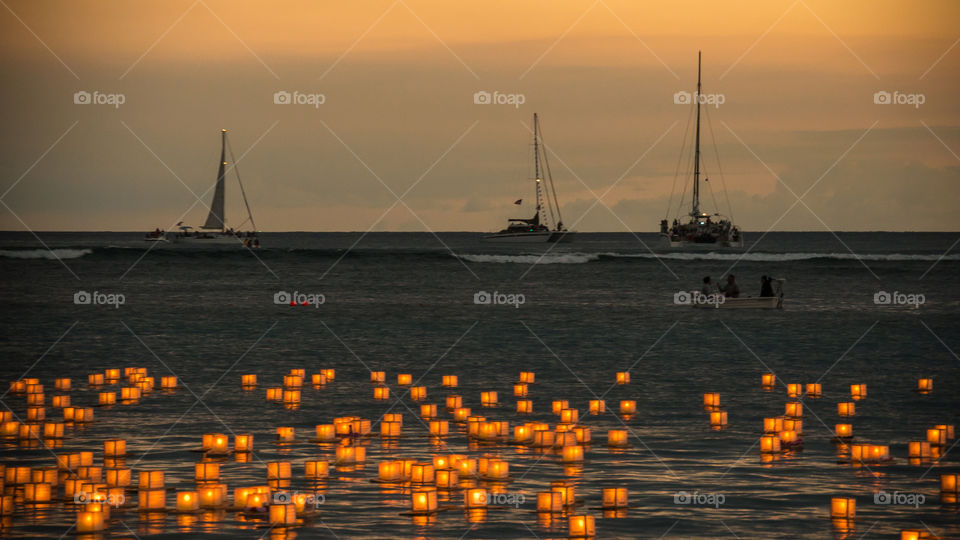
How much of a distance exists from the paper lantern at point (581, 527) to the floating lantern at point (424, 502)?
1977 mm

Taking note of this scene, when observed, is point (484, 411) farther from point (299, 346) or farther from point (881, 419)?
point (299, 346)

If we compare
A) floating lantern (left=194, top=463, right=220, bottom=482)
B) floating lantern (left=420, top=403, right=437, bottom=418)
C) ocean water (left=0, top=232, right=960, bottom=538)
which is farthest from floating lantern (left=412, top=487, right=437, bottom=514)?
floating lantern (left=420, top=403, right=437, bottom=418)

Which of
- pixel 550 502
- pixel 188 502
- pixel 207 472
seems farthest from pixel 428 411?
pixel 188 502

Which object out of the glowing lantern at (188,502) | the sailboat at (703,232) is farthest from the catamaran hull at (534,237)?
the glowing lantern at (188,502)

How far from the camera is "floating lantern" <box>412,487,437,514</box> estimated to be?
46.0 feet

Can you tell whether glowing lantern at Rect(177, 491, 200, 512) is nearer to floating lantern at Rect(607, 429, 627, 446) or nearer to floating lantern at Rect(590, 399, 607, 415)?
floating lantern at Rect(607, 429, 627, 446)

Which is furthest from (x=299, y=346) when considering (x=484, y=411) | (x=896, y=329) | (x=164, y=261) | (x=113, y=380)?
(x=164, y=261)

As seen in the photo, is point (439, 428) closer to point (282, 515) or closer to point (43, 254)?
point (282, 515)

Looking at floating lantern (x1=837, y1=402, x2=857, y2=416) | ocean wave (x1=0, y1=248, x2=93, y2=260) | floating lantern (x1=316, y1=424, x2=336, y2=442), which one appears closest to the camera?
floating lantern (x1=316, y1=424, x2=336, y2=442)

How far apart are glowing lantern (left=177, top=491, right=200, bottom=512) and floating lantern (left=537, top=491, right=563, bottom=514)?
13.9 ft

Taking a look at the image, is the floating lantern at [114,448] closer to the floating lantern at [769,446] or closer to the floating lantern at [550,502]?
the floating lantern at [550,502]

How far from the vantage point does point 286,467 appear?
15.5 meters

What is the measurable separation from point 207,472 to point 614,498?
18.4ft

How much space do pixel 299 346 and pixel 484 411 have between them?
1373cm
